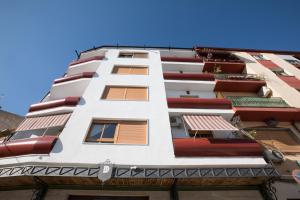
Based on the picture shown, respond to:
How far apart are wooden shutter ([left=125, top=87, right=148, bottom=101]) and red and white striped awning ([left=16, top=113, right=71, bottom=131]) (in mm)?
3623

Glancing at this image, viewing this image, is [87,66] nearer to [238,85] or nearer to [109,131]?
[109,131]

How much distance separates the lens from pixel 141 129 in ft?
31.8

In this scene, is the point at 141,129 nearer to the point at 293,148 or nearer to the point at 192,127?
the point at 192,127

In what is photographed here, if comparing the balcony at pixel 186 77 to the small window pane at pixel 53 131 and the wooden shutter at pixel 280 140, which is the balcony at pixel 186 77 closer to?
the wooden shutter at pixel 280 140

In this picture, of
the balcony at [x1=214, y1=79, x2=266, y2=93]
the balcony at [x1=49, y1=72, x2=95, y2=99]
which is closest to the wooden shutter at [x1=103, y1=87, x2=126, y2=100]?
the balcony at [x1=49, y1=72, x2=95, y2=99]

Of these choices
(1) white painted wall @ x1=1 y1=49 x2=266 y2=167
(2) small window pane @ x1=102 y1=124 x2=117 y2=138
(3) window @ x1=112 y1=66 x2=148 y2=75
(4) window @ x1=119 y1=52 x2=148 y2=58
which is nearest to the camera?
(1) white painted wall @ x1=1 y1=49 x2=266 y2=167

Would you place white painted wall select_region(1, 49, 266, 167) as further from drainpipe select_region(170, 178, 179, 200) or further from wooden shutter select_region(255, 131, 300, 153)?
wooden shutter select_region(255, 131, 300, 153)

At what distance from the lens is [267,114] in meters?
13.0

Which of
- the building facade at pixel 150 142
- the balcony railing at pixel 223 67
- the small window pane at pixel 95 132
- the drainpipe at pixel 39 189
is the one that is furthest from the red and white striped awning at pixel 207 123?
the balcony railing at pixel 223 67

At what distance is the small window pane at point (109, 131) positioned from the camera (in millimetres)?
9311

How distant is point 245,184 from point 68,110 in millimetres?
9202

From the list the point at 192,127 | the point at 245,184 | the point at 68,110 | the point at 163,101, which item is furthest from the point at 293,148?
the point at 68,110

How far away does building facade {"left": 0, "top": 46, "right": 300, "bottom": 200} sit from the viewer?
24.6 feet

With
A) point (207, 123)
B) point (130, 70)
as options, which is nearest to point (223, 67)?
point (130, 70)
